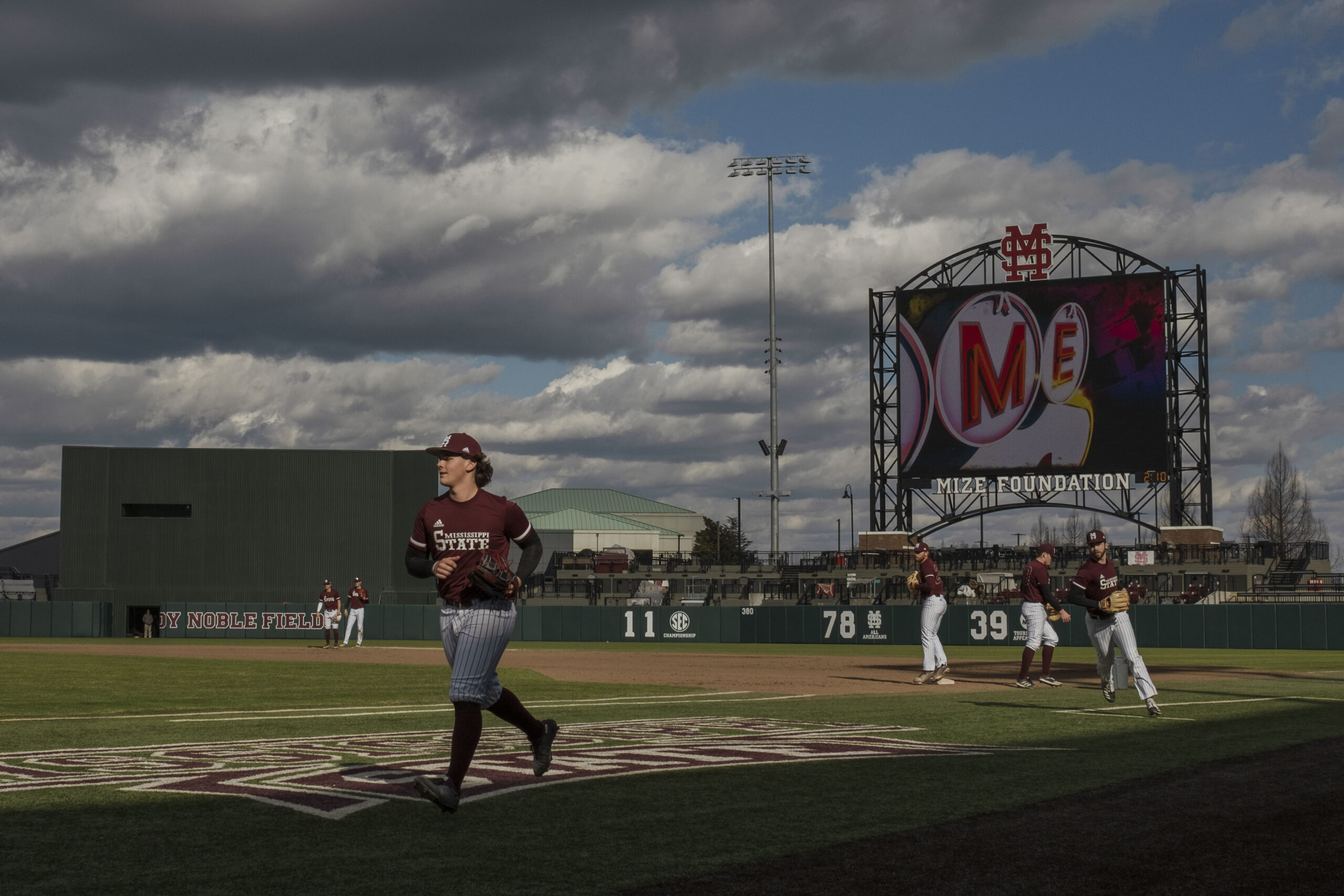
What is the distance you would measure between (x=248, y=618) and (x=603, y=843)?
51563 mm

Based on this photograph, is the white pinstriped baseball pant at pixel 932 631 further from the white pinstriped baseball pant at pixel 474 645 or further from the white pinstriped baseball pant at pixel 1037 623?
the white pinstriped baseball pant at pixel 474 645

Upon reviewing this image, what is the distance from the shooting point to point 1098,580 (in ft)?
45.9

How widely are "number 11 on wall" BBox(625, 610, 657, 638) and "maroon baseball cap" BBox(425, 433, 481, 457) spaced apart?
4041cm

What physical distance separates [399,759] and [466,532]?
108 inches

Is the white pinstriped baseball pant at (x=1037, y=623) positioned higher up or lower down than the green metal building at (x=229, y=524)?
lower down

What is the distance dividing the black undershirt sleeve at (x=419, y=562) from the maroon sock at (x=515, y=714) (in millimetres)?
828

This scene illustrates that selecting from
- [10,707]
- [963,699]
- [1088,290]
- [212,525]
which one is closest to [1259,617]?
→ [1088,290]

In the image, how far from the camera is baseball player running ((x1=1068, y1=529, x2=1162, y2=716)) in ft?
45.1

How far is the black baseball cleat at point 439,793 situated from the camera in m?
6.52

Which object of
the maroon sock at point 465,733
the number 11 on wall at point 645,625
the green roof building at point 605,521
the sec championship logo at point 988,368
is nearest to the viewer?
the maroon sock at point 465,733

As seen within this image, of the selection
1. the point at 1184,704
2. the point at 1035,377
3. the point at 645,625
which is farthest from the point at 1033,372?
the point at 1184,704

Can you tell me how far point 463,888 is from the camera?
504cm

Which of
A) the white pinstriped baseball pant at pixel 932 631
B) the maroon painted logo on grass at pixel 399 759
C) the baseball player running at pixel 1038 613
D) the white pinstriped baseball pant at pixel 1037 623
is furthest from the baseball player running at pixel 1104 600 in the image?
the white pinstriped baseball pant at pixel 932 631

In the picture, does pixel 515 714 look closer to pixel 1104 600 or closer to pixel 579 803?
pixel 579 803
